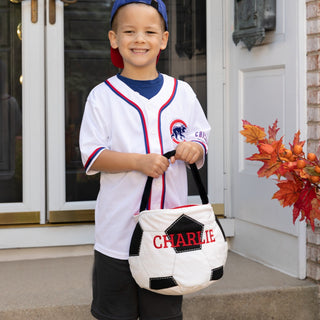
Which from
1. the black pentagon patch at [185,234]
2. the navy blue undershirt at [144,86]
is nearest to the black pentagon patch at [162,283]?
the black pentagon patch at [185,234]

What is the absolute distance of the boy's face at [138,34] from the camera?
80.8 inches

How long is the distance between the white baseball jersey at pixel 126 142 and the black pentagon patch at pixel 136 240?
0.11m

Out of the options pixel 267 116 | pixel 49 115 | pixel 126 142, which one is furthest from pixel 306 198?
pixel 49 115

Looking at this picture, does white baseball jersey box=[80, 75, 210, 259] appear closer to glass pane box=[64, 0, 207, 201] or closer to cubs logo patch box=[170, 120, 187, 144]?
cubs logo patch box=[170, 120, 187, 144]

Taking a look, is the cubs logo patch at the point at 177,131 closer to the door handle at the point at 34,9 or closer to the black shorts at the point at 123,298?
the black shorts at the point at 123,298

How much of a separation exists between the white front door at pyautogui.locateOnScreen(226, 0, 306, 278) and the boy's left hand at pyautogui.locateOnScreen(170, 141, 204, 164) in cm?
112

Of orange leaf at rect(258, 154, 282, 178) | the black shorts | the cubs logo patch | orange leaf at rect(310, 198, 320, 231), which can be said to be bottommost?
the black shorts

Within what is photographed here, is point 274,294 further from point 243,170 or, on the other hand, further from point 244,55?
point 244,55

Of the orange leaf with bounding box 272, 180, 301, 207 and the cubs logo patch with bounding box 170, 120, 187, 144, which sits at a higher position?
the cubs logo patch with bounding box 170, 120, 187, 144

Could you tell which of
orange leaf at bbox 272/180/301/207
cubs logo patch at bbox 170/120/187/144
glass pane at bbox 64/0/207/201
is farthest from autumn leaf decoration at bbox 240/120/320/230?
glass pane at bbox 64/0/207/201

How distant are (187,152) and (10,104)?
1767mm

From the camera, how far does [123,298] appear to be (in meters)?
2.12

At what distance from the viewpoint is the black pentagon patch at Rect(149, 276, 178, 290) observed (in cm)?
193

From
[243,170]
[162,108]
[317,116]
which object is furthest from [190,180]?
[162,108]
